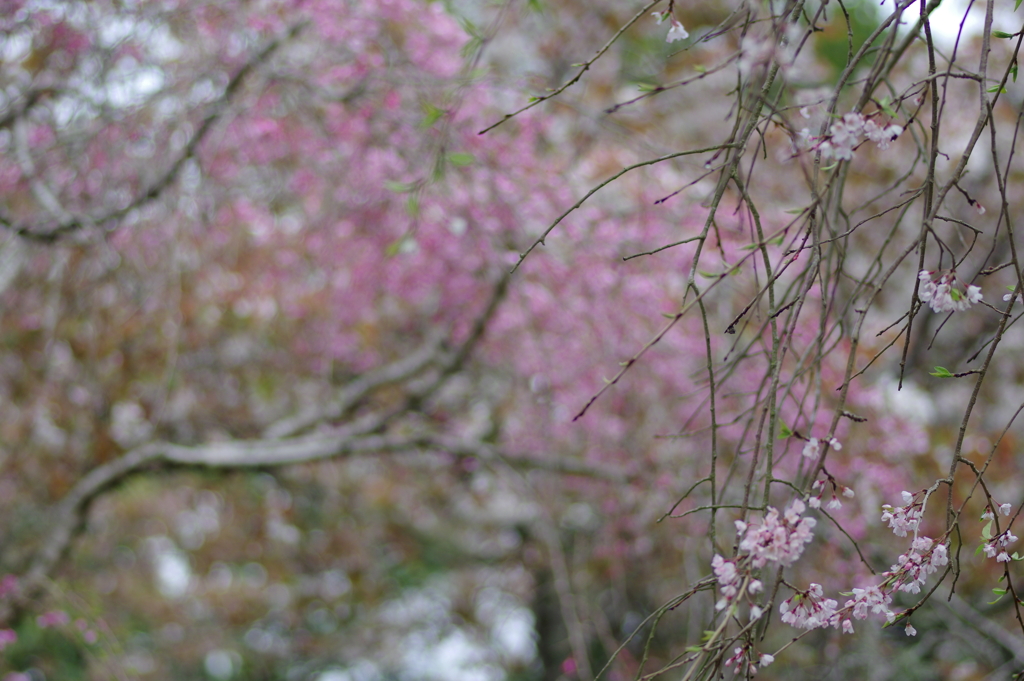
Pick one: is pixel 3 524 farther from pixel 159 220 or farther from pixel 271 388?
pixel 159 220

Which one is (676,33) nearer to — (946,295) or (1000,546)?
(946,295)

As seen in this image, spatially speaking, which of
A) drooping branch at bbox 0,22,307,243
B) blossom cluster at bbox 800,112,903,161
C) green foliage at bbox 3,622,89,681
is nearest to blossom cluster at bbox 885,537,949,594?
blossom cluster at bbox 800,112,903,161

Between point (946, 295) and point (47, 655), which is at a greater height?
point (946, 295)

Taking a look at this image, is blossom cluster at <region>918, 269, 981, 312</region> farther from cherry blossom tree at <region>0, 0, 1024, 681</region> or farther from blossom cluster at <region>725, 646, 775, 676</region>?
blossom cluster at <region>725, 646, 775, 676</region>

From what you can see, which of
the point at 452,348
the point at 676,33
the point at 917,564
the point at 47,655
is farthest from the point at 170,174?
the point at 47,655

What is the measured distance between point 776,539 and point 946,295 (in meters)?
0.33

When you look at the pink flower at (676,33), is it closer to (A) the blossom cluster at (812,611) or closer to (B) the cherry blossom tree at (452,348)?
(B) the cherry blossom tree at (452,348)

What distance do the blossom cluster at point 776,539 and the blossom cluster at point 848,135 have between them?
1.17 ft

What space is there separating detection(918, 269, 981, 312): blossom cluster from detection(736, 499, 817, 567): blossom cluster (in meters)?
0.28

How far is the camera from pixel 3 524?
3.31m

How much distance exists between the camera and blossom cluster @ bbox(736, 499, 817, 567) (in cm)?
73

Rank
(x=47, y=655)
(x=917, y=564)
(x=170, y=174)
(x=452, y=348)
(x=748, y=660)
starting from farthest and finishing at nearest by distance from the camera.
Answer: (x=47, y=655)
(x=452, y=348)
(x=170, y=174)
(x=917, y=564)
(x=748, y=660)

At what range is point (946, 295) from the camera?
2.66ft

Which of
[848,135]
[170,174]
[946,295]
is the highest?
[170,174]
